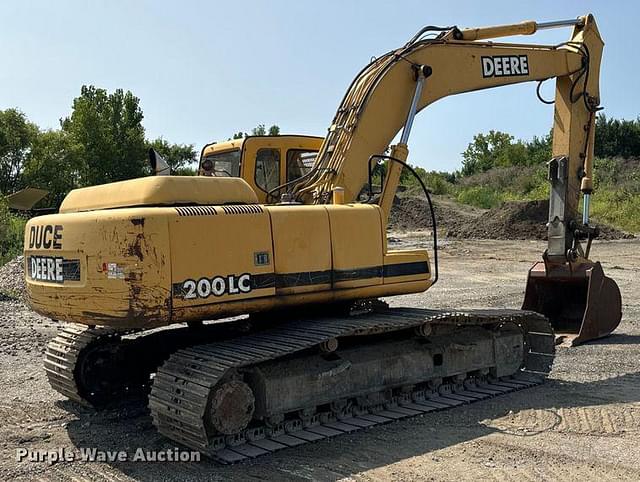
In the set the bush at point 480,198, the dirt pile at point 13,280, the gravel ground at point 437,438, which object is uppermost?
the bush at point 480,198

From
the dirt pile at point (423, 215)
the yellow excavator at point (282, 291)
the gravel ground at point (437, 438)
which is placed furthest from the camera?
the dirt pile at point (423, 215)

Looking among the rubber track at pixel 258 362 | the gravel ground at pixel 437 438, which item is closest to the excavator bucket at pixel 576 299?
the gravel ground at pixel 437 438

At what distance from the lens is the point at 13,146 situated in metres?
38.8

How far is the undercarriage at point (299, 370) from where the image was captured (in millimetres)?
5145

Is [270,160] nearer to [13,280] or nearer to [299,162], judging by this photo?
[299,162]

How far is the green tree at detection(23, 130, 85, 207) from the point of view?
1464 inches

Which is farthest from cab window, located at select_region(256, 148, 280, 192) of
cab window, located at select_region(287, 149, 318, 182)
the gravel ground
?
the gravel ground

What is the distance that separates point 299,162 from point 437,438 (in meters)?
3.20

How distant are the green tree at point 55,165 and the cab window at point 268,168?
3001 centimetres

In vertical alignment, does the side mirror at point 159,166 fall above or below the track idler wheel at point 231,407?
above

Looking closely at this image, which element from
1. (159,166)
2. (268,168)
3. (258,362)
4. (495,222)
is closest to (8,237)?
(268,168)

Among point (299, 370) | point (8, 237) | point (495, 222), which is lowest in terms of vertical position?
point (299, 370)

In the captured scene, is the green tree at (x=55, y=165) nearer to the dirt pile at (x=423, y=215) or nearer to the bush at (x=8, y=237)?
the bush at (x=8, y=237)

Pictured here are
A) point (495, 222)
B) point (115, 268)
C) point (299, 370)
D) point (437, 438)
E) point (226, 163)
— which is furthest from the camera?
point (495, 222)
